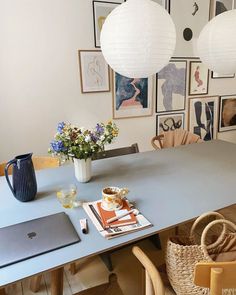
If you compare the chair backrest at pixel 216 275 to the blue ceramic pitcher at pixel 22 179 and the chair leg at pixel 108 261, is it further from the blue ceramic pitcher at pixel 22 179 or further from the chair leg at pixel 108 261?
the chair leg at pixel 108 261

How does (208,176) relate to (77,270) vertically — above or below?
above

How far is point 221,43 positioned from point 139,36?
2.20 ft

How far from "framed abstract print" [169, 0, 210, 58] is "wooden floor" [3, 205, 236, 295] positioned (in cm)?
211

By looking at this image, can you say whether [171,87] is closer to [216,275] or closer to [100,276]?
[100,276]

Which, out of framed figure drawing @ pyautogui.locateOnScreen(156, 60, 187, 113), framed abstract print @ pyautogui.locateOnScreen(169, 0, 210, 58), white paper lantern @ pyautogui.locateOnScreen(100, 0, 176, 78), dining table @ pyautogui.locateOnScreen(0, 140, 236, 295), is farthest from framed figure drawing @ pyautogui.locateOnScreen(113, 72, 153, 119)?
white paper lantern @ pyautogui.locateOnScreen(100, 0, 176, 78)

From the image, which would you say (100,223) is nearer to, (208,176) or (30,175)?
(30,175)

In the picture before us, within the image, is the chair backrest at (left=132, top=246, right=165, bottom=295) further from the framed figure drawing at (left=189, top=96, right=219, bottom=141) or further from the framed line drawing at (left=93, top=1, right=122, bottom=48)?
the framed figure drawing at (left=189, top=96, right=219, bottom=141)

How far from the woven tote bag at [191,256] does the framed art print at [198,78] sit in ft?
8.16

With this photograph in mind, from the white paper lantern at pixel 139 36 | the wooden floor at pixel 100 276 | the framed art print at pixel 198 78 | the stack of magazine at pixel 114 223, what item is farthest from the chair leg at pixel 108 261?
the framed art print at pixel 198 78

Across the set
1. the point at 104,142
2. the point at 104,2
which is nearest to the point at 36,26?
the point at 104,2

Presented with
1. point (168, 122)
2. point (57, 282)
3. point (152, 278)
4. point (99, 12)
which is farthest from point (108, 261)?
point (99, 12)

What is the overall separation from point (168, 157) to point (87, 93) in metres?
1.16

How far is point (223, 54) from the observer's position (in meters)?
1.69

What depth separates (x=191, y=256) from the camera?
38.0 inches
